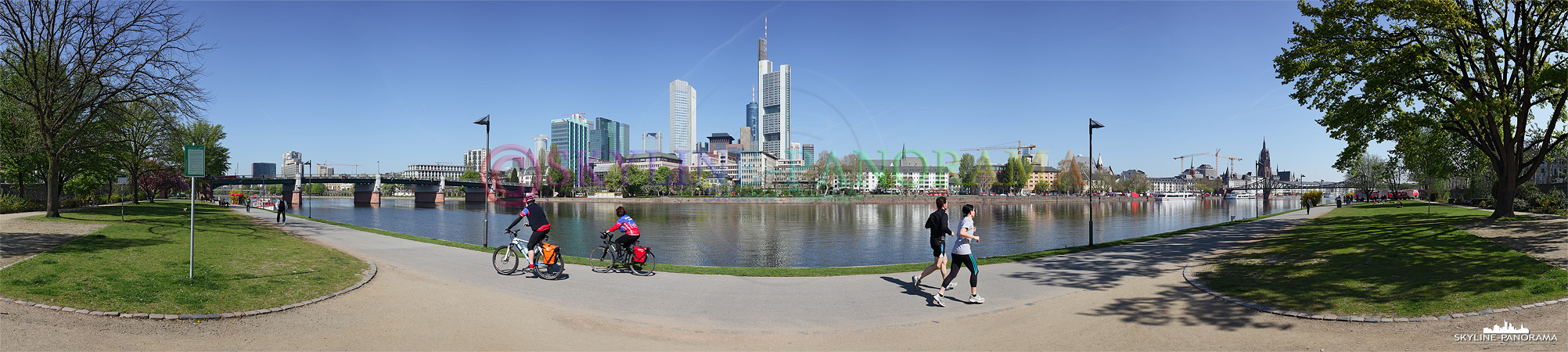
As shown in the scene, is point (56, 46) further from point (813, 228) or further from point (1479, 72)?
point (1479, 72)

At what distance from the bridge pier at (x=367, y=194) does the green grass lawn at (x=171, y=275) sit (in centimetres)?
11064

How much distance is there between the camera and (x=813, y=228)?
135 ft

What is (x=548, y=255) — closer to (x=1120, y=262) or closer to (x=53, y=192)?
(x=1120, y=262)

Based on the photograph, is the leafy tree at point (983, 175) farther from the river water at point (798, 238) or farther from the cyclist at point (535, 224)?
the cyclist at point (535, 224)

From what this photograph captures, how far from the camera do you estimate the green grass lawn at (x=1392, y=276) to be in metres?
7.91

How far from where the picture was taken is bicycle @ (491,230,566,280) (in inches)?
462

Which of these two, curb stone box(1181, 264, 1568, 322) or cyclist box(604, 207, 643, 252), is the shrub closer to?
cyclist box(604, 207, 643, 252)

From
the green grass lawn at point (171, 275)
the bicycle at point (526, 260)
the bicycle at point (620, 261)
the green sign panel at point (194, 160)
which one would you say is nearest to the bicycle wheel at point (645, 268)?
the bicycle at point (620, 261)

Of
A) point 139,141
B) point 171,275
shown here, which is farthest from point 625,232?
point 139,141

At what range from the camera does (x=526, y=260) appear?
39.7 ft

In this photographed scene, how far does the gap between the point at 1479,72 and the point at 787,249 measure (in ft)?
82.2

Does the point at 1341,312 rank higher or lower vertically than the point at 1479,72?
lower

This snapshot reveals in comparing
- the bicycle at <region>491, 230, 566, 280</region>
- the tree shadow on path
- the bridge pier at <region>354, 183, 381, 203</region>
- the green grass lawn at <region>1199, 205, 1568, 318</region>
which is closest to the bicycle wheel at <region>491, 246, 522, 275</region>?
the bicycle at <region>491, 230, 566, 280</region>

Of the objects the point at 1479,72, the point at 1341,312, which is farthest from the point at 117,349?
the point at 1479,72
